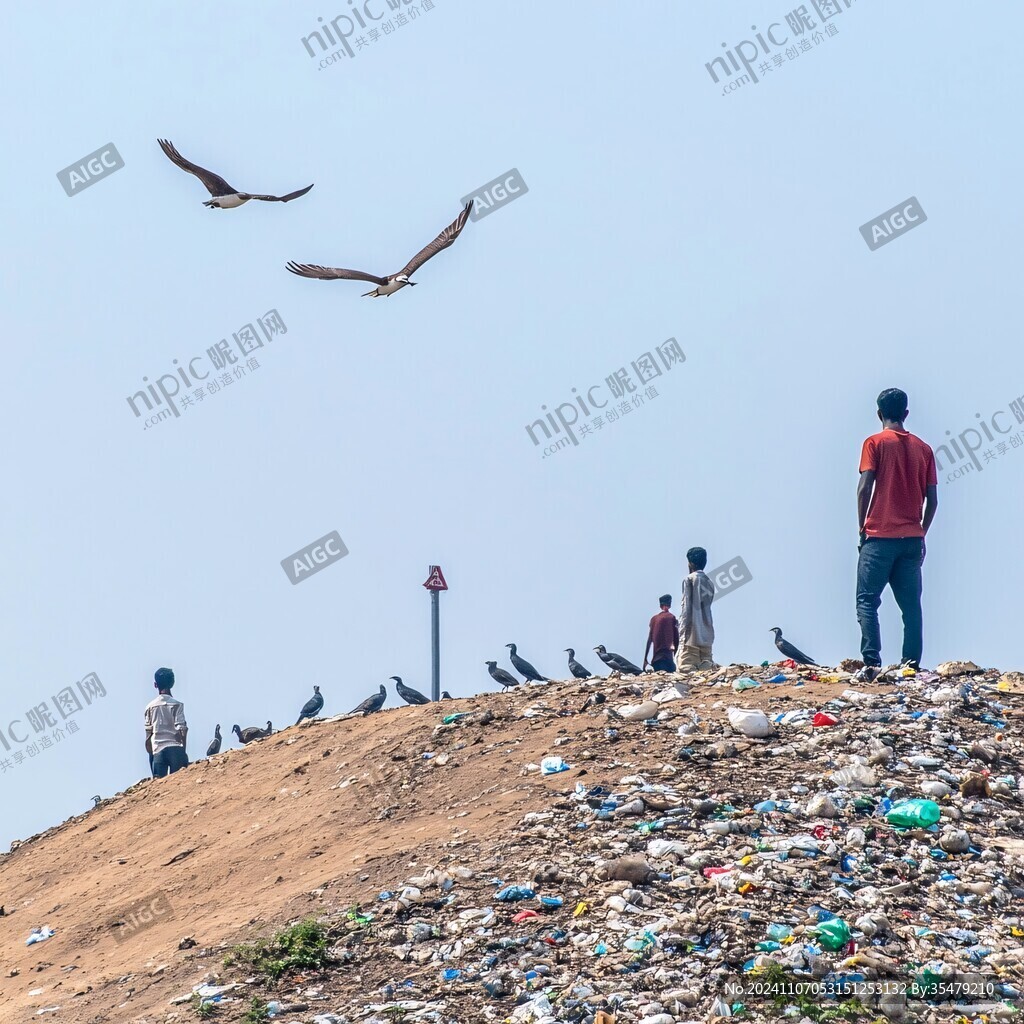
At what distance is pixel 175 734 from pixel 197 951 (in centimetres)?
523

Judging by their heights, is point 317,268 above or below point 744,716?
above

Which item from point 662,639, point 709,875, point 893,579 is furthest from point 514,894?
point 662,639

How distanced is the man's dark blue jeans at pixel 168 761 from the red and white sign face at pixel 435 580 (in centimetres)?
280

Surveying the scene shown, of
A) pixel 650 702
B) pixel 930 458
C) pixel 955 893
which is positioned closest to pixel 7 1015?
pixel 650 702

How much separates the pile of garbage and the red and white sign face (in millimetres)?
3916

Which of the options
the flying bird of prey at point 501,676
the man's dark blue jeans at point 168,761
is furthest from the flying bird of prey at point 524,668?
the man's dark blue jeans at point 168,761

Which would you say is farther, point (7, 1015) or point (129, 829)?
point (129, 829)

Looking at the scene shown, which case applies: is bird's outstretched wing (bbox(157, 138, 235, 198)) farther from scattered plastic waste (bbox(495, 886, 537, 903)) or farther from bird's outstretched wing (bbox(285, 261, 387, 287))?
scattered plastic waste (bbox(495, 886, 537, 903))

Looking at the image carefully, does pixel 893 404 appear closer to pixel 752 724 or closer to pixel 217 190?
pixel 752 724

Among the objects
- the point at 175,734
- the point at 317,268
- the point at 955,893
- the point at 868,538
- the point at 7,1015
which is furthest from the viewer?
the point at 175,734

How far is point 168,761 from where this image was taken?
12.9m

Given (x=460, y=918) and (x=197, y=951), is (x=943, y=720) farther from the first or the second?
(x=197, y=951)

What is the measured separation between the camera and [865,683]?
401 inches

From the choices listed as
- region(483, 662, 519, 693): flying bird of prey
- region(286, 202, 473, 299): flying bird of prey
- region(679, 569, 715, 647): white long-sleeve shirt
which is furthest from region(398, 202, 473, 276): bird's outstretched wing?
region(483, 662, 519, 693): flying bird of prey
